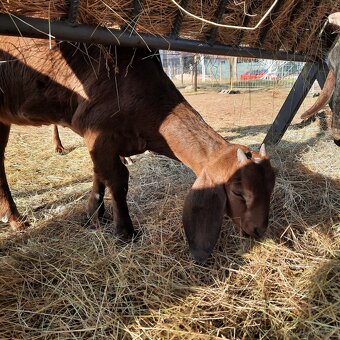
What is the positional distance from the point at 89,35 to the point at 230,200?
4.73 ft

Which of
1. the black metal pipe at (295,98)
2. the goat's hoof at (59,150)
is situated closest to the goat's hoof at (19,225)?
the goat's hoof at (59,150)

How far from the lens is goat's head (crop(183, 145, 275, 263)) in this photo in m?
2.51

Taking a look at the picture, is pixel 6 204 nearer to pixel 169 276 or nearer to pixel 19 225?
pixel 19 225

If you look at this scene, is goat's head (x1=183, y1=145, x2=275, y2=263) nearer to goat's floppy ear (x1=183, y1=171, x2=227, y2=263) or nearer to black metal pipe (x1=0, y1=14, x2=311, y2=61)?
goat's floppy ear (x1=183, y1=171, x2=227, y2=263)

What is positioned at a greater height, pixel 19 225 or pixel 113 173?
→ pixel 113 173

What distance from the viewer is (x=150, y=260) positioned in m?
2.77

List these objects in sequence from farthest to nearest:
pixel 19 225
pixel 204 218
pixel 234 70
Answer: pixel 234 70 → pixel 19 225 → pixel 204 218

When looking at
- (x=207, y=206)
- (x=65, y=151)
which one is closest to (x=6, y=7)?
(x=207, y=206)

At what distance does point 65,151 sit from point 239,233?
4.35 meters

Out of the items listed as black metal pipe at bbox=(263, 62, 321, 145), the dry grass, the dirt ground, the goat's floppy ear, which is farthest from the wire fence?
the goat's floppy ear

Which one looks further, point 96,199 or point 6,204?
point 6,204

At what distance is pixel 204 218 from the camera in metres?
2.59

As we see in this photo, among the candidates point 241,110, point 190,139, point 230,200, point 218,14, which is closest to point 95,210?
point 190,139

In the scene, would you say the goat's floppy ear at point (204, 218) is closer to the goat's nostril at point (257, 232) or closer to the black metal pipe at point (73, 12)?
the goat's nostril at point (257, 232)
